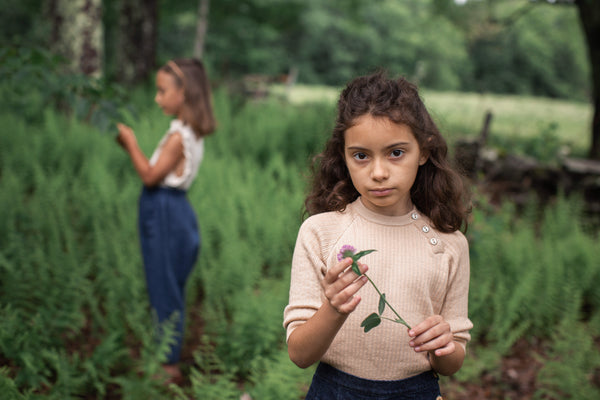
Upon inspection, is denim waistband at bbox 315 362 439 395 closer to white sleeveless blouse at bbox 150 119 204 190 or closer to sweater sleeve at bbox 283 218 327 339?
sweater sleeve at bbox 283 218 327 339

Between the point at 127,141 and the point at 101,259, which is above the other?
the point at 127,141

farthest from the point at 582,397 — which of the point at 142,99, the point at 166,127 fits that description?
the point at 142,99

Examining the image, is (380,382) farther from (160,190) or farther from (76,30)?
(76,30)

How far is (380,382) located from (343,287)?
37cm

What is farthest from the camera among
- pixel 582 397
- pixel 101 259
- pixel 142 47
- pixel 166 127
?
pixel 142 47

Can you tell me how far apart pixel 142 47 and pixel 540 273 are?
25.1 feet

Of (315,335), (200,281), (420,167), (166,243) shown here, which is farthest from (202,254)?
(315,335)

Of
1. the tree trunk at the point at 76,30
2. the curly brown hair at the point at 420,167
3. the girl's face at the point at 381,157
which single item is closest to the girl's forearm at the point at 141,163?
the curly brown hair at the point at 420,167

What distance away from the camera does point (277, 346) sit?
9.67 feet

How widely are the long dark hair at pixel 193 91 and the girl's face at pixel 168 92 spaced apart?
0.03 m

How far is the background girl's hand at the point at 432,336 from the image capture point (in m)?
1.00

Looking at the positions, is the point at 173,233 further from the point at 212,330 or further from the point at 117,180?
the point at 117,180

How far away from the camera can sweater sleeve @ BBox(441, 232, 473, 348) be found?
1167 mm

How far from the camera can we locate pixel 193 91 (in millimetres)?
2781
